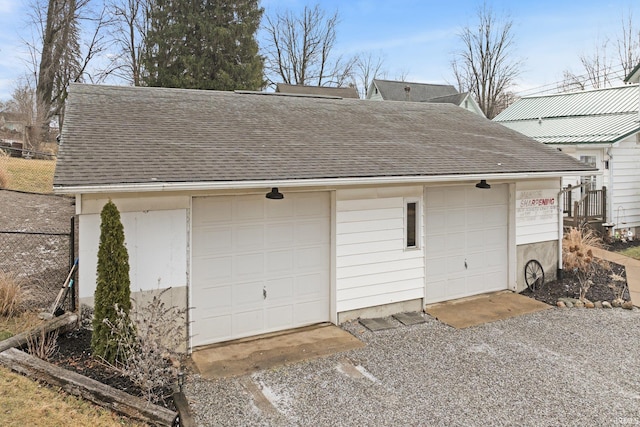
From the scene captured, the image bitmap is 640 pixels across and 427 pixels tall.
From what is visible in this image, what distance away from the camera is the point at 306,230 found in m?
7.46

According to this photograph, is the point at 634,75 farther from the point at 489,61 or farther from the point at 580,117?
the point at 489,61

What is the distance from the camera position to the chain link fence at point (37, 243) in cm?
799

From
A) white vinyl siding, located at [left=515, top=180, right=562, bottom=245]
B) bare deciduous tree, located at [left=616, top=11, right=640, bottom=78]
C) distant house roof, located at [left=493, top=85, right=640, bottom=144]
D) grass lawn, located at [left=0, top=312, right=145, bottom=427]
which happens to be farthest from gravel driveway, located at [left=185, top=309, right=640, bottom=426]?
bare deciduous tree, located at [left=616, top=11, right=640, bottom=78]

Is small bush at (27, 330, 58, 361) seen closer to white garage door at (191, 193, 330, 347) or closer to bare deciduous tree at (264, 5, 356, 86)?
white garage door at (191, 193, 330, 347)

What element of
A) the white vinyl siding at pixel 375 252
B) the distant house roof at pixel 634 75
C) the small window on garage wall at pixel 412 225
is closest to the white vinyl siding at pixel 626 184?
the distant house roof at pixel 634 75

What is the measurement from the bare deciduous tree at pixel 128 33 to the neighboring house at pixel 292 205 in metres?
21.6

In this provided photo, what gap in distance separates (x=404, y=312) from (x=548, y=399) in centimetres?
321

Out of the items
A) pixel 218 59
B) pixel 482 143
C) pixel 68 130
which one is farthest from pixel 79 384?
pixel 218 59

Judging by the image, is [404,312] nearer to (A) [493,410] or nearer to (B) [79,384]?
(A) [493,410]

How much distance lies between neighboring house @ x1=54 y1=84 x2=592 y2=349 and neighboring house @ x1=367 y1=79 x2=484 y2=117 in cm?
2189

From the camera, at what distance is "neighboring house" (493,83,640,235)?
1438cm

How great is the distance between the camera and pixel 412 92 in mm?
34594

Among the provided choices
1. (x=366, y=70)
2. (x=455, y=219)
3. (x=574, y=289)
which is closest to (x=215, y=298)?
(x=455, y=219)

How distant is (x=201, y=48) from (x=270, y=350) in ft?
75.5
